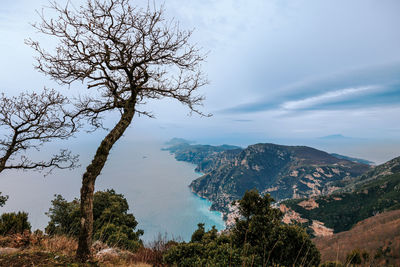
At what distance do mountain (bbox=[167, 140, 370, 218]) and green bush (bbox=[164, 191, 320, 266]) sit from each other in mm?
108270

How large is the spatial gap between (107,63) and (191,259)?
713cm

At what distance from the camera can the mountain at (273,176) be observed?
12073 cm

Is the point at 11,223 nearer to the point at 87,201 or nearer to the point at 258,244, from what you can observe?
the point at 87,201

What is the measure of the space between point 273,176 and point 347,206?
113370mm

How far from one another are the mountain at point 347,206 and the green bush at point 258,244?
65.0 meters

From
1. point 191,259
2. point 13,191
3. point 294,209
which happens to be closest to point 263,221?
point 191,259

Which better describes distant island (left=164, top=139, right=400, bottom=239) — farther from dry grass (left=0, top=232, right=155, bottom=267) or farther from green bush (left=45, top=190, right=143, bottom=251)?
green bush (left=45, top=190, right=143, bottom=251)

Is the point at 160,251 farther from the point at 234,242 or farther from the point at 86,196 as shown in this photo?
the point at 86,196

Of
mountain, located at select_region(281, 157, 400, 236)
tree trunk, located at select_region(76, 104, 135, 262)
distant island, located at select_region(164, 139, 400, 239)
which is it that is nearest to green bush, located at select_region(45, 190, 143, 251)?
distant island, located at select_region(164, 139, 400, 239)

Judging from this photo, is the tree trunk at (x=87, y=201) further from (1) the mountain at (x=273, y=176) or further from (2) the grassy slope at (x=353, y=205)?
(1) the mountain at (x=273, y=176)

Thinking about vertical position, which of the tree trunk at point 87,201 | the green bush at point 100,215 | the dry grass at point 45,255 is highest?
the tree trunk at point 87,201

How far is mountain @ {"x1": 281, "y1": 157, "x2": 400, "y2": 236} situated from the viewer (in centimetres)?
5231

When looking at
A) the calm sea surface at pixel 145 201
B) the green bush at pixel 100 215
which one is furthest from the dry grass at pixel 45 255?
the calm sea surface at pixel 145 201

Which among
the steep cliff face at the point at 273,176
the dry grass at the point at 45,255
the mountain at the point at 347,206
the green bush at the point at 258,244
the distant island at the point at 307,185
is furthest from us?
the steep cliff face at the point at 273,176
